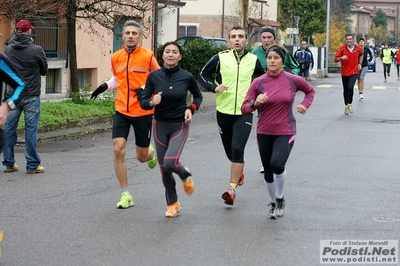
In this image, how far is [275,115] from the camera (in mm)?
7902

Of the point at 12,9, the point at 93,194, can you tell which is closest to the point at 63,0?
the point at 12,9

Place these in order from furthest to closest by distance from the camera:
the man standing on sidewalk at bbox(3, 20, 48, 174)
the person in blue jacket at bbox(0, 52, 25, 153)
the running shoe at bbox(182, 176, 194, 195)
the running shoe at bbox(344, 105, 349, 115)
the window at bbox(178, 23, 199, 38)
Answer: the window at bbox(178, 23, 199, 38)
the running shoe at bbox(344, 105, 349, 115)
the man standing on sidewalk at bbox(3, 20, 48, 174)
the running shoe at bbox(182, 176, 194, 195)
the person in blue jacket at bbox(0, 52, 25, 153)

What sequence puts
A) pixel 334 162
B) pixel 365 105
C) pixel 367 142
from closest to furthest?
pixel 334 162
pixel 367 142
pixel 365 105

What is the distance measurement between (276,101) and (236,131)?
96 cm

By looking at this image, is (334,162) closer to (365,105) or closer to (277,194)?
(277,194)

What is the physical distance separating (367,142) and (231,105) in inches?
251

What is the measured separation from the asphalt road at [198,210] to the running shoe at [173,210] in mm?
70

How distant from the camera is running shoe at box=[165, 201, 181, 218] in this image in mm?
7977

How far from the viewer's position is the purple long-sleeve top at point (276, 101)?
788 centimetres

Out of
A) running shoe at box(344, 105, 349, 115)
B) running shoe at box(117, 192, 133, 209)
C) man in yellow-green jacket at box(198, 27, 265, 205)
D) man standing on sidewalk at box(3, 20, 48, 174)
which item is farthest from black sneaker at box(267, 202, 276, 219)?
running shoe at box(344, 105, 349, 115)

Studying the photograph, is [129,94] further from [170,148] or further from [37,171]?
[37,171]

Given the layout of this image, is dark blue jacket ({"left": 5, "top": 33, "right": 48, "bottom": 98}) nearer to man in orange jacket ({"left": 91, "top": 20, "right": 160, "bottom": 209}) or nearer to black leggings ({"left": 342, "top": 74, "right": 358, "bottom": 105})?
man in orange jacket ({"left": 91, "top": 20, "right": 160, "bottom": 209})

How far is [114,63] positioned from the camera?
341 inches

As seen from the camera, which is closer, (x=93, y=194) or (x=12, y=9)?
(x=93, y=194)
